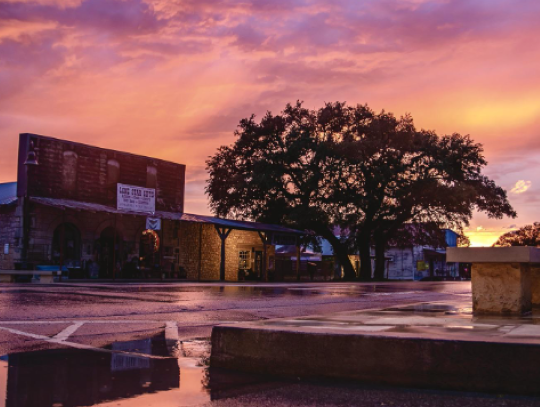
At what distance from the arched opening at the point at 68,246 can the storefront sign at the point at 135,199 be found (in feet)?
8.59

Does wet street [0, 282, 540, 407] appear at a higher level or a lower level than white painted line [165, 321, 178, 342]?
higher

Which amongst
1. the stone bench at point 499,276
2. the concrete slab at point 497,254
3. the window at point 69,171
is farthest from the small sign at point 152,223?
the concrete slab at point 497,254

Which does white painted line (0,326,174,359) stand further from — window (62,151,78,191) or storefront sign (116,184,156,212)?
storefront sign (116,184,156,212)

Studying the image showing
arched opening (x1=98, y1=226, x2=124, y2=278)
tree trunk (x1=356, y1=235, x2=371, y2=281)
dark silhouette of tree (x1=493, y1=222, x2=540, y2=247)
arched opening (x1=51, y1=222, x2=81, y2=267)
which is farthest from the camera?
dark silhouette of tree (x1=493, y1=222, x2=540, y2=247)

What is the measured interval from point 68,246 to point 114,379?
2534cm

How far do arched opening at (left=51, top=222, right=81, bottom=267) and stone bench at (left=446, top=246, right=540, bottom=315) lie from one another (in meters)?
23.3

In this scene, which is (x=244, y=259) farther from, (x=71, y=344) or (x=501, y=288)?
(x=71, y=344)

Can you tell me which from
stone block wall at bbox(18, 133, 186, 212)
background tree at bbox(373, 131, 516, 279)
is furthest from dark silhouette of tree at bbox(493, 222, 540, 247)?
stone block wall at bbox(18, 133, 186, 212)

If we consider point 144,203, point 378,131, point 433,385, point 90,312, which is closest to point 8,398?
point 433,385

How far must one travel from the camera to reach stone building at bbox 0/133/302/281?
86.1 ft

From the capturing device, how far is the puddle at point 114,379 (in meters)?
3.37

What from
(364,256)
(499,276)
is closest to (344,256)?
(364,256)

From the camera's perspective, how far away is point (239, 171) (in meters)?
44.1

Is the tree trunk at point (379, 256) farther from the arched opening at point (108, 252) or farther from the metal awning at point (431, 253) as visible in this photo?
the metal awning at point (431, 253)
